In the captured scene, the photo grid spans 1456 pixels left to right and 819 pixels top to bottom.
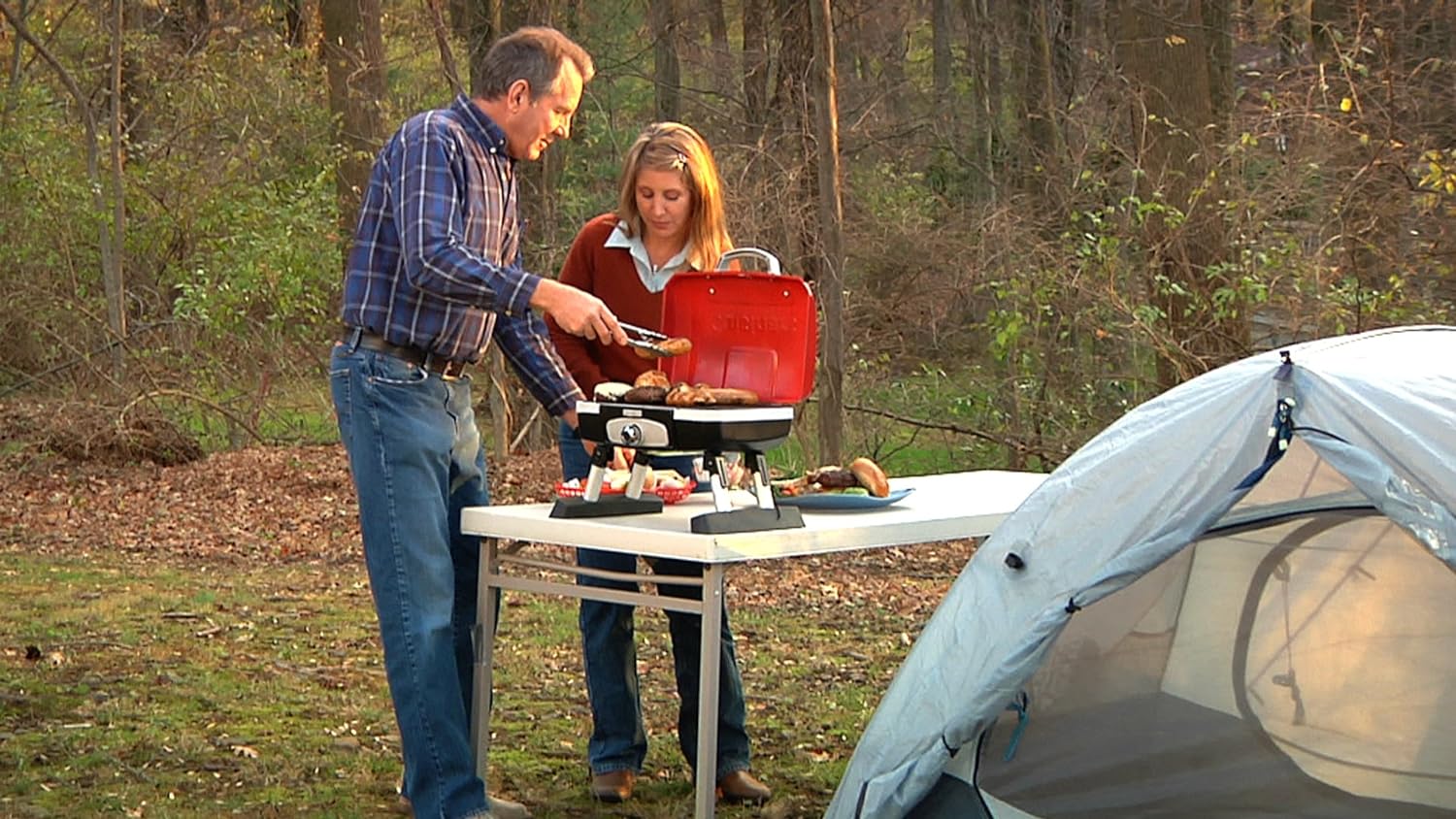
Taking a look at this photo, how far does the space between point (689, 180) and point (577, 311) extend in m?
0.76

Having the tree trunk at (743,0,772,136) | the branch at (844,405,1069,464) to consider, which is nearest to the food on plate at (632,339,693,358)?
the branch at (844,405,1069,464)

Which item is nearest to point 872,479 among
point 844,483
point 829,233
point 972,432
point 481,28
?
point 844,483

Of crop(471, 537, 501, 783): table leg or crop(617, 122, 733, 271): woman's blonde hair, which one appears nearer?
crop(471, 537, 501, 783): table leg

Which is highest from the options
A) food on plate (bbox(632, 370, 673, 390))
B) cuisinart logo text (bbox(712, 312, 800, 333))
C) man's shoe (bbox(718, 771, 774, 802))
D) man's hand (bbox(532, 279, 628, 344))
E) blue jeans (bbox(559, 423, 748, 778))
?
man's hand (bbox(532, 279, 628, 344))

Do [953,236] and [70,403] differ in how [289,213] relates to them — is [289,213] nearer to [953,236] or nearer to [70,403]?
[70,403]

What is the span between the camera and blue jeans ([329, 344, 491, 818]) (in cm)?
397

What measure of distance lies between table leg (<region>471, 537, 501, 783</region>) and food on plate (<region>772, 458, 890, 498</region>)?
720 mm

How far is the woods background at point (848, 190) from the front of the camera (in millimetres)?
9438

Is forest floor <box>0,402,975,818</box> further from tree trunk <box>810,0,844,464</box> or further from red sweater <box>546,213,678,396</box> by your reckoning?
red sweater <box>546,213,678,396</box>

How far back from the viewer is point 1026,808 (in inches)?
154

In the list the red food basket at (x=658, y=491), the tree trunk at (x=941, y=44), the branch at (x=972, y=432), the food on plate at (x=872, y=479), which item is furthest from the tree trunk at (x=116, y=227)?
the food on plate at (x=872, y=479)

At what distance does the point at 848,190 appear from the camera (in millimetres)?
12711

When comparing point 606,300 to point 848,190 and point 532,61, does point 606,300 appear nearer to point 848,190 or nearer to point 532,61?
point 532,61

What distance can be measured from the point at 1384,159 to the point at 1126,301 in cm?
144
